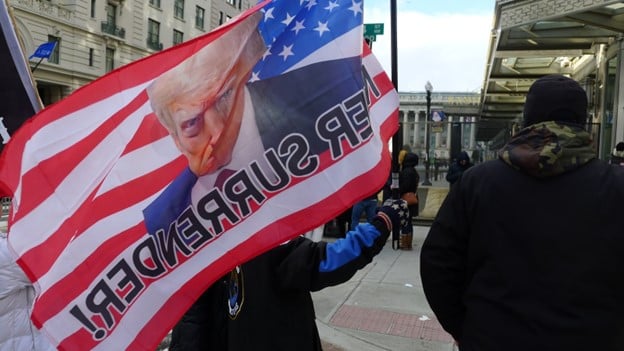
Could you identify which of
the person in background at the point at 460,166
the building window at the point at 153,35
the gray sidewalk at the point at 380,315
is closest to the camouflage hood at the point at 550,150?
the gray sidewalk at the point at 380,315

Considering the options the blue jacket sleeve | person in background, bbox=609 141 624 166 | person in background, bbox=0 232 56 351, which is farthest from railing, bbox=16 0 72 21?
the blue jacket sleeve

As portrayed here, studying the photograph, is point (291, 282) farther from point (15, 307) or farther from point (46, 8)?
point (46, 8)

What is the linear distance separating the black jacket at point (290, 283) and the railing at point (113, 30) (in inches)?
1570

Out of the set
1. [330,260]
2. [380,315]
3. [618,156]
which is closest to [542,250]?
[330,260]

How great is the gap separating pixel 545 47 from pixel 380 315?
9.50m

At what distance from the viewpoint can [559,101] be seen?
201 centimetres

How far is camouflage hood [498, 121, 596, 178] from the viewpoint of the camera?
1907mm

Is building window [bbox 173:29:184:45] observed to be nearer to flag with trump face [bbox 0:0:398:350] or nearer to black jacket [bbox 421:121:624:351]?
flag with trump face [bbox 0:0:398:350]

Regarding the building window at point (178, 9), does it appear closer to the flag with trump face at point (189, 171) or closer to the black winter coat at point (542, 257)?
the flag with trump face at point (189, 171)

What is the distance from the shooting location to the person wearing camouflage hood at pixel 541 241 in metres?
1.84

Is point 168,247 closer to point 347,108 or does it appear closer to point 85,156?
point 85,156

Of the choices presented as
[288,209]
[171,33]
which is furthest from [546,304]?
[171,33]

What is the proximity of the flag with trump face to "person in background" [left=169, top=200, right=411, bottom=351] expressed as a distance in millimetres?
209

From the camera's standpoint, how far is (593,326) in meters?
1.83
